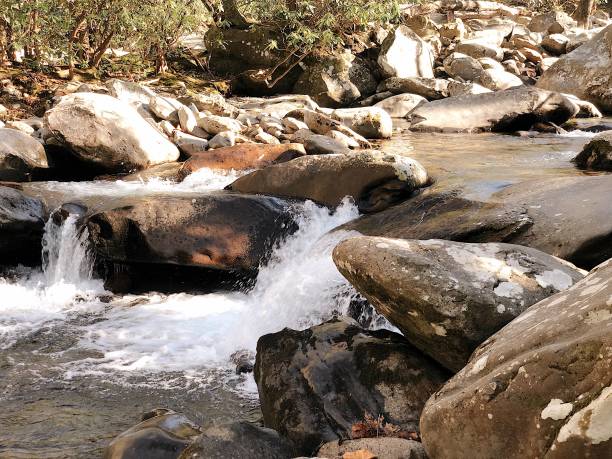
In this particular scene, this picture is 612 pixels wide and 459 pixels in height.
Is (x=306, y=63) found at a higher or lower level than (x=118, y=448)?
higher

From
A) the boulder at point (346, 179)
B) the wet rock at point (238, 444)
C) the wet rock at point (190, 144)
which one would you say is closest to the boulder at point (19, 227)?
the boulder at point (346, 179)

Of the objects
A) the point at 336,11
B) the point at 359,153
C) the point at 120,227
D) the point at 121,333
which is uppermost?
the point at 336,11

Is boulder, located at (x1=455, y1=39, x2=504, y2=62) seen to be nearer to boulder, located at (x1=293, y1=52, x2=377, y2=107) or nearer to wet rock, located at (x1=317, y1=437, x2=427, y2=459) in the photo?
boulder, located at (x1=293, y1=52, x2=377, y2=107)

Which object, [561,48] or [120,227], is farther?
[561,48]

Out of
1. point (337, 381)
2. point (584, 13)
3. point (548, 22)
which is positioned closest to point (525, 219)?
point (337, 381)

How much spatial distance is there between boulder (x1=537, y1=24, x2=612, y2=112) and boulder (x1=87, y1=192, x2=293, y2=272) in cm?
1020

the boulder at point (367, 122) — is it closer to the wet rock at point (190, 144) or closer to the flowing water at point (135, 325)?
the wet rock at point (190, 144)

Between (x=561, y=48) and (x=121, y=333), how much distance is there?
18260 millimetres

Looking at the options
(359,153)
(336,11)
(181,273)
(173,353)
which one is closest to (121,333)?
(173,353)

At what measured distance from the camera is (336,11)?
14234mm

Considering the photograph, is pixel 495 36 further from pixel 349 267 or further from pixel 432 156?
pixel 349 267

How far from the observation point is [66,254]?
7.01 metres

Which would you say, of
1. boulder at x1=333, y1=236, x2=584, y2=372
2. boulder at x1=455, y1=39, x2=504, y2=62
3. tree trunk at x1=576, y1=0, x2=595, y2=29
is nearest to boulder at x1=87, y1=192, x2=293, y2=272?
boulder at x1=333, y1=236, x2=584, y2=372

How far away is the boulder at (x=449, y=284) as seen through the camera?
350 centimetres
